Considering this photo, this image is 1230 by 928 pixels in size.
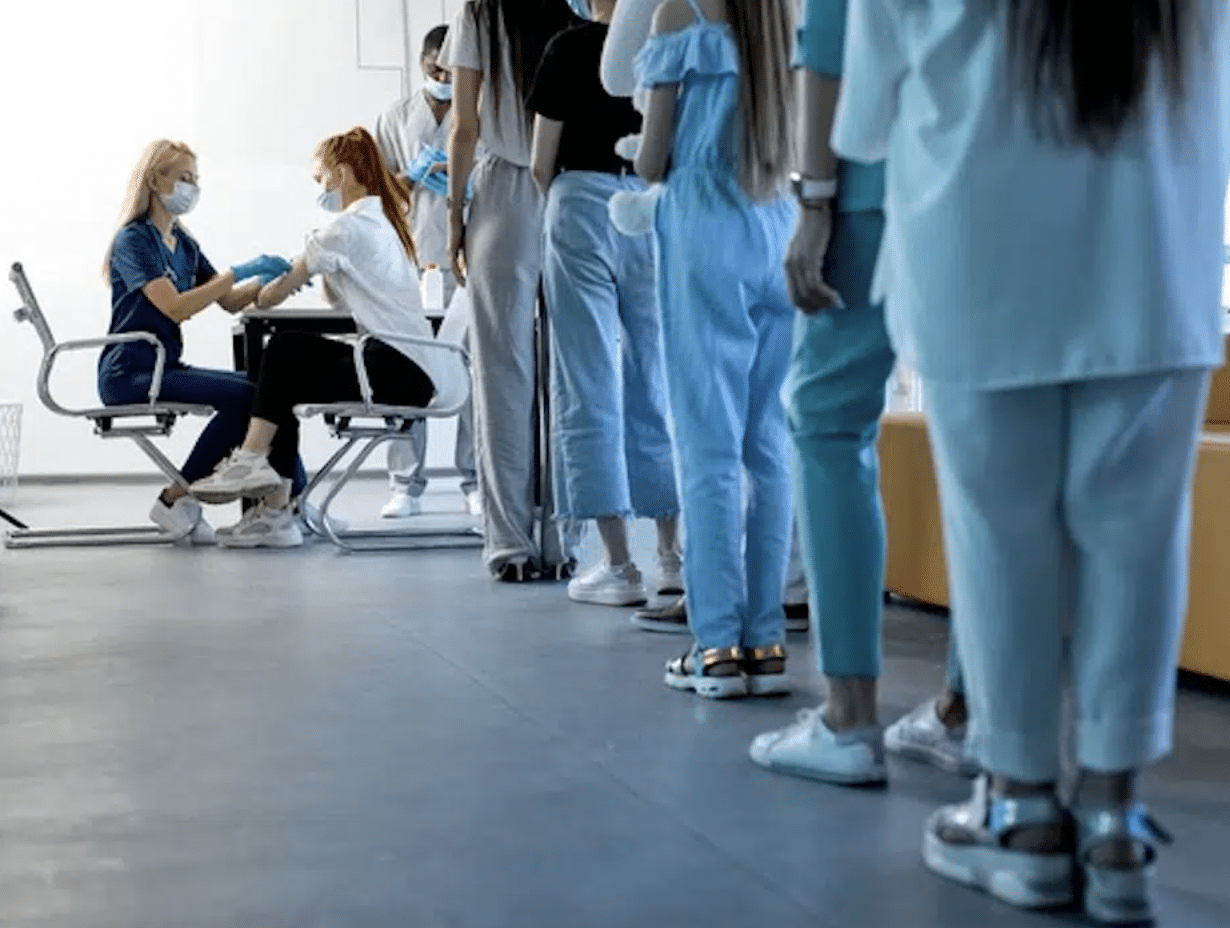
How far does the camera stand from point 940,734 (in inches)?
85.4

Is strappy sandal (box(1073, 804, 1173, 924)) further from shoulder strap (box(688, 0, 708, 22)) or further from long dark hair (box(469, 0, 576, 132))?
long dark hair (box(469, 0, 576, 132))

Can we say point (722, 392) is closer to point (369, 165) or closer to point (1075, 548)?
point (1075, 548)

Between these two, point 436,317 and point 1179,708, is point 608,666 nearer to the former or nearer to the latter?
point 1179,708

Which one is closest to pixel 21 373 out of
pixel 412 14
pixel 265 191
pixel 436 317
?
pixel 265 191

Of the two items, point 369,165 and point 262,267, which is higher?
point 369,165

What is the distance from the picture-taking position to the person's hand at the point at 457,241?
163 inches

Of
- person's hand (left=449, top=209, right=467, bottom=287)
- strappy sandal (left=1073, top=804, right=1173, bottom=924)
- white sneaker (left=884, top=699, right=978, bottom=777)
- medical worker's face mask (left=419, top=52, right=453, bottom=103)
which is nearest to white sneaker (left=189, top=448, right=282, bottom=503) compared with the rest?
person's hand (left=449, top=209, right=467, bottom=287)

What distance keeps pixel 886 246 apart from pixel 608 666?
143 centimetres

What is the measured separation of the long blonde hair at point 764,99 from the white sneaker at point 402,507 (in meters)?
3.70

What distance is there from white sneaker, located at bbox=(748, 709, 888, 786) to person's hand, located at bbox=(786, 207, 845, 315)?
50 centimetres

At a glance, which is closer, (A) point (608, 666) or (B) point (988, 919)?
(B) point (988, 919)

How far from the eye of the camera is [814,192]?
6.12ft

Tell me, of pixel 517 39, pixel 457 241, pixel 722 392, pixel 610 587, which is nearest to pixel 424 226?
pixel 457 241

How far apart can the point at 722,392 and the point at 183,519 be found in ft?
10.1
